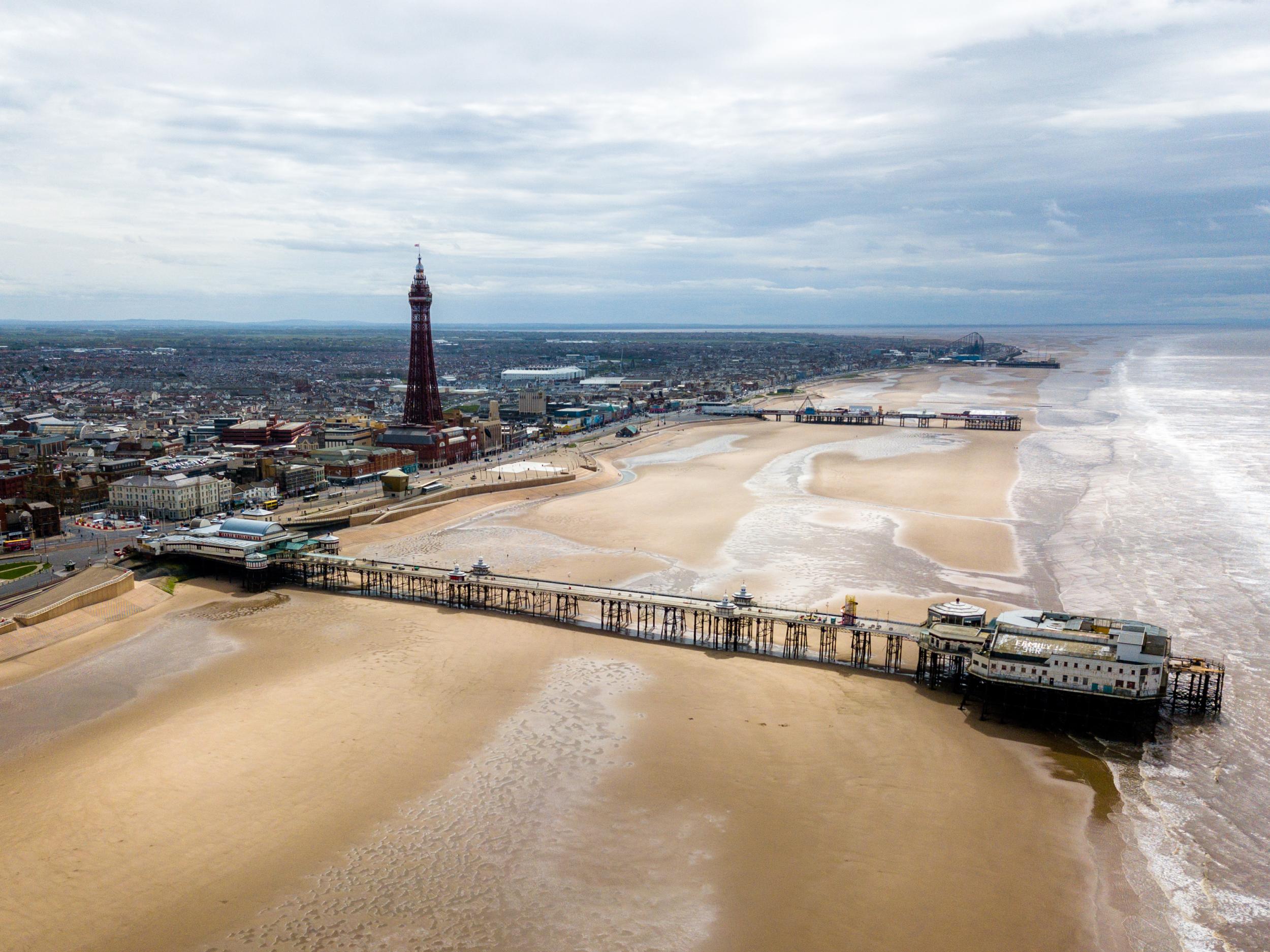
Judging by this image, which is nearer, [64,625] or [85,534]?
[64,625]

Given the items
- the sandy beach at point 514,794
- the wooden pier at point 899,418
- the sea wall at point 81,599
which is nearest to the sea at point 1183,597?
the sandy beach at point 514,794

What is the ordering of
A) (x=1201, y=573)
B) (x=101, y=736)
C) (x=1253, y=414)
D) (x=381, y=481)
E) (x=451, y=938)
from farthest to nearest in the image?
(x=1253, y=414), (x=381, y=481), (x=1201, y=573), (x=101, y=736), (x=451, y=938)

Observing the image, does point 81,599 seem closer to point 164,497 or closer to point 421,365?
point 164,497

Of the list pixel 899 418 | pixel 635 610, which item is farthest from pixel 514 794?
pixel 899 418

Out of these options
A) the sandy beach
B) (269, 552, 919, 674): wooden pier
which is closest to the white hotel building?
(269, 552, 919, 674): wooden pier

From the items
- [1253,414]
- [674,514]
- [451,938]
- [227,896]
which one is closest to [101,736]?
[227,896]

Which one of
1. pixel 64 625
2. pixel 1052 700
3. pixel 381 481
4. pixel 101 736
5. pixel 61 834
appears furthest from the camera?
pixel 381 481

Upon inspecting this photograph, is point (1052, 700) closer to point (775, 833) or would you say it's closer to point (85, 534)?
point (775, 833)
